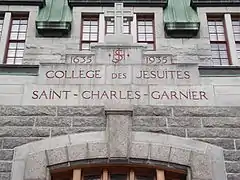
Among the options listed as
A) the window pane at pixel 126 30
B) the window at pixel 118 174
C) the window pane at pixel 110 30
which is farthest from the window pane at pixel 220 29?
the window at pixel 118 174

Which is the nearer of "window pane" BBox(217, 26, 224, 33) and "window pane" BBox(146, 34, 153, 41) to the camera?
"window pane" BBox(146, 34, 153, 41)

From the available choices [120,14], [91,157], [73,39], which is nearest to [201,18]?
[120,14]

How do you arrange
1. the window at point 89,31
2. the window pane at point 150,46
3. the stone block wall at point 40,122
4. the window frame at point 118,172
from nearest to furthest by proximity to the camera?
the window frame at point 118,172 → the stone block wall at point 40,122 → the window pane at point 150,46 → the window at point 89,31

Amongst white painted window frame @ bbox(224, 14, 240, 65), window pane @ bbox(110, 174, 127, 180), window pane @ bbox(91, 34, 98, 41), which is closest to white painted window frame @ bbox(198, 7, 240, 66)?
white painted window frame @ bbox(224, 14, 240, 65)

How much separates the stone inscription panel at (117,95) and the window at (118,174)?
1.48m

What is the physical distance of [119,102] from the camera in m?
9.96

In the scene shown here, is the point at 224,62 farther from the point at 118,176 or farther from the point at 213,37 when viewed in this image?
the point at 118,176

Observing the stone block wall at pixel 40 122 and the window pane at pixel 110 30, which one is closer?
the stone block wall at pixel 40 122

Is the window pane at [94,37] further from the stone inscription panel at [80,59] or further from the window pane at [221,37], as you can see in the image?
the window pane at [221,37]

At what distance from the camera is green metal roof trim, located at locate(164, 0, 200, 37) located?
1241 centimetres

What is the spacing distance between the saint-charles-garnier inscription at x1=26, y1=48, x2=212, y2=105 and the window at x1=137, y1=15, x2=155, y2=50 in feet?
6.37

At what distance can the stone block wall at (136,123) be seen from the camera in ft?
30.9

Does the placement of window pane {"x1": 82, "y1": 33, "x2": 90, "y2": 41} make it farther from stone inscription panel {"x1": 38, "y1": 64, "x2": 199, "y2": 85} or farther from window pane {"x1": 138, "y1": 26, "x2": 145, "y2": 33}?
stone inscription panel {"x1": 38, "y1": 64, "x2": 199, "y2": 85}

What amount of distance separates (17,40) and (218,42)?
18.1 ft
